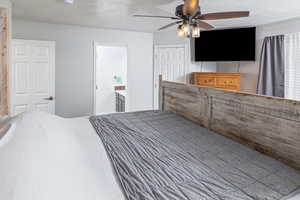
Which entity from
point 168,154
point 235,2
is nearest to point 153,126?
point 168,154

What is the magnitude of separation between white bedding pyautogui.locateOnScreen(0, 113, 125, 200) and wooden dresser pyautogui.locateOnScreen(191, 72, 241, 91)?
3.96m

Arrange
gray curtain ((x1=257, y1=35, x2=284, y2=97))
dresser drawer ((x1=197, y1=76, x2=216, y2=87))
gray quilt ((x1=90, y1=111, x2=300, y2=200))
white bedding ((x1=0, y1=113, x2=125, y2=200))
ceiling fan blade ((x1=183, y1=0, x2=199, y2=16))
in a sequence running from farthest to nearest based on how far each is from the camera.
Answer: dresser drawer ((x1=197, y1=76, x2=216, y2=87)) < gray curtain ((x1=257, y1=35, x2=284, y2=97)) < ceiling fan blade ((x1=183, y1=0, x2=199, y2=16)) < gray quilt ((x1=90, y1=111, x2=300, y2=200)) < white bedding ((x1=0, y1=113, x2=125, y2=200))

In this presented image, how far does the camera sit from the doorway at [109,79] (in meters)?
6.32

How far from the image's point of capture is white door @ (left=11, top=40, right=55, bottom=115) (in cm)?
382

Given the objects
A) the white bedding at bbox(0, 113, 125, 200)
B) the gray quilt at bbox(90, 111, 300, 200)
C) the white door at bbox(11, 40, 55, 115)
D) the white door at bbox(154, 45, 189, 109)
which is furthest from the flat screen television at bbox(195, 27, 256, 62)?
the white bedding at bbox(0, 113, 125, 200)

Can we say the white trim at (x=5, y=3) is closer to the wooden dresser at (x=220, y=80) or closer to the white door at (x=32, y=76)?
the white door at (x=32, y=76)

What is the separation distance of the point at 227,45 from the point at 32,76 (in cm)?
416

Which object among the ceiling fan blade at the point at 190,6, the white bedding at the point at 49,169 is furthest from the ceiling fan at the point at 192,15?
the white bedding at the point at 49,169

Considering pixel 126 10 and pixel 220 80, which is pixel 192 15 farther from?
pixel 220 80

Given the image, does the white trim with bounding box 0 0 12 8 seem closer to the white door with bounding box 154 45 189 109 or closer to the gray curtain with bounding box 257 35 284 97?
the white door with bounding box 154 45 189 109

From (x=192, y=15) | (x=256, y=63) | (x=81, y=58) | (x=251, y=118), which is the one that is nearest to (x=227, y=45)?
(x=256, y=63)

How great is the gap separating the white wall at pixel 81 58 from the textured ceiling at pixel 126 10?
24 centimetres

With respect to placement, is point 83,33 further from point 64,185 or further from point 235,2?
point 64,185

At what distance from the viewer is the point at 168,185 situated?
105 centimetres
